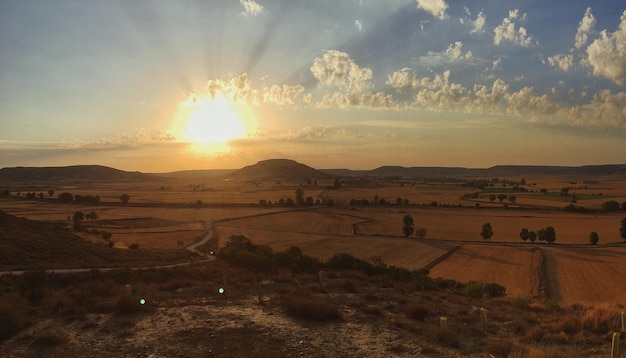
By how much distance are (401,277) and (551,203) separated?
419 ft

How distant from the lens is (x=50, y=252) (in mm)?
33844

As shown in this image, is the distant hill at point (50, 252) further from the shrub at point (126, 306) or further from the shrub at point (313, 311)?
the shrub at point (313, 311)

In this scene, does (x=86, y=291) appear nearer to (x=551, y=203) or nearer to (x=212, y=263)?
(x=212, y=263)

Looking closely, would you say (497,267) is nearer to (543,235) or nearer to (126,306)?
(543,235)

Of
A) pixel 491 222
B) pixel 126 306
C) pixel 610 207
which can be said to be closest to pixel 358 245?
pixel 491 222

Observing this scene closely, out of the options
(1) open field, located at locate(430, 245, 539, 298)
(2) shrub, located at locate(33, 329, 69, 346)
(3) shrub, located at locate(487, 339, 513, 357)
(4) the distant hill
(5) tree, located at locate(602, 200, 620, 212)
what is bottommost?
(1) open field, located at locate(430, 245, 539, 298)

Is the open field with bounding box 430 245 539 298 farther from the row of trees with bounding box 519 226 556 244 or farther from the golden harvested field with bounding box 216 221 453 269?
the row of trees with bounding box 519 226 556 244

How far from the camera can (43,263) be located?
31188 mm

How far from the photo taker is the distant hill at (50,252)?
103ft

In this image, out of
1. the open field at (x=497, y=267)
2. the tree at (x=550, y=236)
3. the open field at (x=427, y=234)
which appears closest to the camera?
the open field at (x=497, y=267)

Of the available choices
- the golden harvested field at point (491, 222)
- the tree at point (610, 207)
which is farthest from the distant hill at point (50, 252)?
the tree at point (610, 207)

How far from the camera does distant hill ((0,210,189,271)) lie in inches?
1233

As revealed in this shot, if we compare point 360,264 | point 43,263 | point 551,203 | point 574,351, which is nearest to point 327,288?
point 360,264

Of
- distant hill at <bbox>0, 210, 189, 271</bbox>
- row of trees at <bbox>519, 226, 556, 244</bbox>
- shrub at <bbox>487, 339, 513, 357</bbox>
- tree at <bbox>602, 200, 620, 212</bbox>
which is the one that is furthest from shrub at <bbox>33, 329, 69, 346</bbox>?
tree at <bbox>602, 200, 620, 212</bbox>
